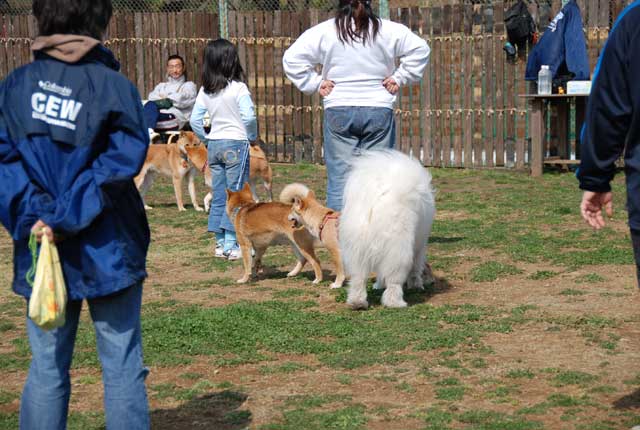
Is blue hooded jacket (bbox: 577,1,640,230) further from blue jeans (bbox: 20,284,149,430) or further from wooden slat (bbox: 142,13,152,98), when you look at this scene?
wooden slat (bbox: 142,13,152,98)

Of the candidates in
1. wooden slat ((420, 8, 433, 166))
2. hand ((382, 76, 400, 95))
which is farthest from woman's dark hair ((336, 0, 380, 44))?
wooden slat ((420, 8, 433, 166))

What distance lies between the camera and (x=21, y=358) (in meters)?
5.64

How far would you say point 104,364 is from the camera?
11.4 ft

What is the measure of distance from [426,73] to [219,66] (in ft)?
20.6

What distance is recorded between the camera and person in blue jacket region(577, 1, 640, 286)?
3402 millimetres

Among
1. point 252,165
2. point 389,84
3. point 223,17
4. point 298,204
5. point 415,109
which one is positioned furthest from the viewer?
point 223,17

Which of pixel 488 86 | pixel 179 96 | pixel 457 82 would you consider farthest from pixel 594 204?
pixel 179 96

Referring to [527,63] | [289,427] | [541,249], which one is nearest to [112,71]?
[289,427]

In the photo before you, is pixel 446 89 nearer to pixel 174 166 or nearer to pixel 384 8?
pixel 384 8

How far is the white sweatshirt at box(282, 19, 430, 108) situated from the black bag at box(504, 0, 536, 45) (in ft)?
20.4

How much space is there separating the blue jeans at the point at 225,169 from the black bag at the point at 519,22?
5.76 meters

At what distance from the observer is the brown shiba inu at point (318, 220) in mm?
7027

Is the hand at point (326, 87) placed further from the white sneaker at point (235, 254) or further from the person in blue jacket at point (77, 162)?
the person in blue jacket at point (77, 162)

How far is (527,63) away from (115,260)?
10.6m
